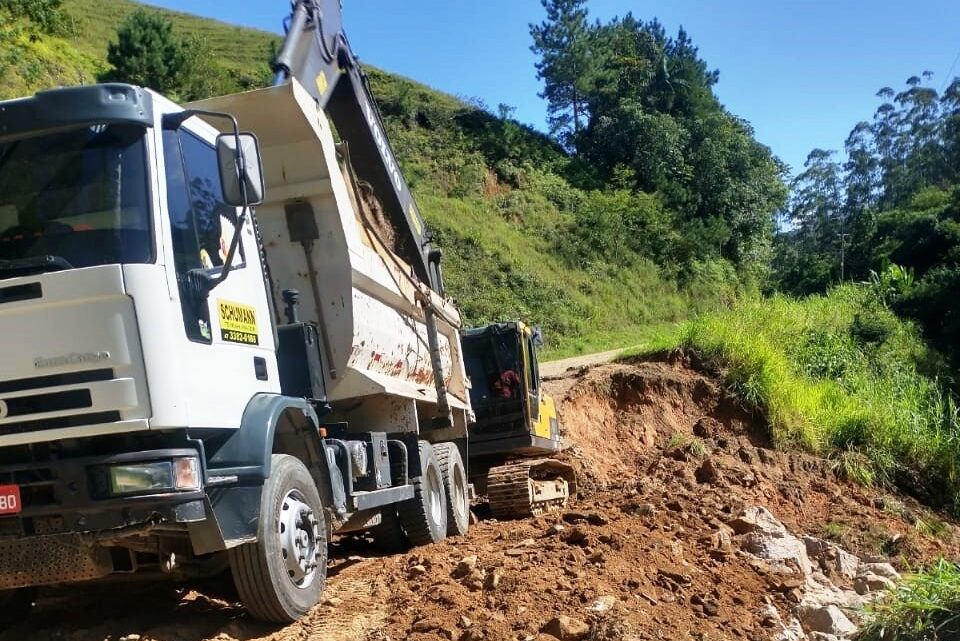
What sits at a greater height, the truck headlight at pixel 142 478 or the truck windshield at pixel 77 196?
the truck windshield at pixel 77 196

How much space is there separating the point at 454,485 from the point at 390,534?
1.05 metres

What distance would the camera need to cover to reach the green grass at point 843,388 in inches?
504

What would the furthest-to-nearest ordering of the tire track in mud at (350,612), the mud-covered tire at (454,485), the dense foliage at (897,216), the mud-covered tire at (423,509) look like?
the dense foliage at (897,216)
the mud-covered tire at (454,485)
the mud-covered tire at (423,509)
the tire track in mud at (350,612)

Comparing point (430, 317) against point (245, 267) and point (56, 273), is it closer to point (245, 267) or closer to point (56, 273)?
point (245, 267)

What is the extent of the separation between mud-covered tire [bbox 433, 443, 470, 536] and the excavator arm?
1670mm

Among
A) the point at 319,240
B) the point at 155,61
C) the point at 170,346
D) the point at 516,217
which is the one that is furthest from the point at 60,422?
the point at 516,217

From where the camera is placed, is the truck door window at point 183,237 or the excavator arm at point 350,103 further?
the excavator arm at point 350,103

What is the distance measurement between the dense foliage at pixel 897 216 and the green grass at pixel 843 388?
443 cm

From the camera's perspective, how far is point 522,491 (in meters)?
9.32

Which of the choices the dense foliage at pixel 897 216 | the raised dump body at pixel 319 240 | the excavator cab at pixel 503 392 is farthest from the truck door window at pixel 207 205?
the dense foliage at pixel 897 216

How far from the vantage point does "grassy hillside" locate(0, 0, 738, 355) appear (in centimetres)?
3108

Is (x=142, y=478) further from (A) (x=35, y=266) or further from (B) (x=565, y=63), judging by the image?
(B) (x=565, y=63)

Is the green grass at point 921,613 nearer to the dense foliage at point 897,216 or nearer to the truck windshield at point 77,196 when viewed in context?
the truck windshield at point 77,196

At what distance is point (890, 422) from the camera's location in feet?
44.1
